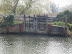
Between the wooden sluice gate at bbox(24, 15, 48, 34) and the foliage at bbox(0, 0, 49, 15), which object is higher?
the foliage at bbox(0, 0, 49, 15)

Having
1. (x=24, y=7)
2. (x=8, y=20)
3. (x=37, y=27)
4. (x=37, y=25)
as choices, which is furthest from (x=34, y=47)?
(x=24, y=7)

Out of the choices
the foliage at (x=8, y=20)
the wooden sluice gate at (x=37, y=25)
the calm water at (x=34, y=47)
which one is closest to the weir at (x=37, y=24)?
the wooden sluice gate at (x=37, y=25)

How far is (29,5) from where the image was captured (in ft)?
125

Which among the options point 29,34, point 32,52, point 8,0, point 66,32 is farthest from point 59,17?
point 32,52

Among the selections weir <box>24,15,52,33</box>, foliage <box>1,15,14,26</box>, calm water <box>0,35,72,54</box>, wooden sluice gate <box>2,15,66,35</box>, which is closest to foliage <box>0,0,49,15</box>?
foliage <box>1,15,14,26</box>

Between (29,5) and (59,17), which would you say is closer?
(59,17)

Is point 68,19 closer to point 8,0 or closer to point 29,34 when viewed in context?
point 29,34

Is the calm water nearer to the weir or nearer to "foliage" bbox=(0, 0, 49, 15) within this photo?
the weir

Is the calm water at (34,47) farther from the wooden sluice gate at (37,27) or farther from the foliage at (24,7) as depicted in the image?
the foliage at (24,7)

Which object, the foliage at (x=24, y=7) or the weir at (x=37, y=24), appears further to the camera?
the foliage at (x=24, y=7)

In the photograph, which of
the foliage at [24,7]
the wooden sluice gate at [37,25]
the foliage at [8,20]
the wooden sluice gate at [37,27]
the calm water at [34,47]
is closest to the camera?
the calm water at [34,47]

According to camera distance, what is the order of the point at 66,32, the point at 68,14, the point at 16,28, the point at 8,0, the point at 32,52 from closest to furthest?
the point at 32,52 < the point at 66,32 < the point at 16,28 < the point at 68,14 < the point at 8,0

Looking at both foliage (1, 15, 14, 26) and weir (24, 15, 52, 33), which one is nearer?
weir (24, 15, 52, 33)

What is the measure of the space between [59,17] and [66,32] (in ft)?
14.8
